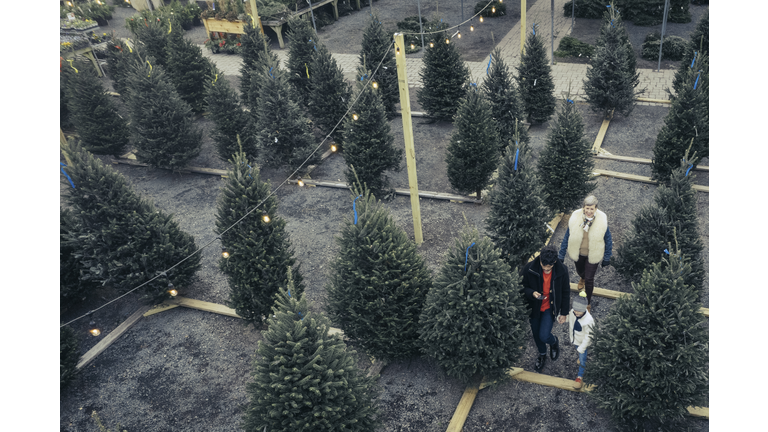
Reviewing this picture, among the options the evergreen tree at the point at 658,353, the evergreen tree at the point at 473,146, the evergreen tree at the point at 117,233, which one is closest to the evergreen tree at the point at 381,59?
the evergreen tree at the point at 473,146

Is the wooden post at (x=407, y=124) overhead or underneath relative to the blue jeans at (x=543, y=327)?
overhead


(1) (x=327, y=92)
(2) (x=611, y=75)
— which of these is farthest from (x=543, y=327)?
(1) (x=327, y=92)

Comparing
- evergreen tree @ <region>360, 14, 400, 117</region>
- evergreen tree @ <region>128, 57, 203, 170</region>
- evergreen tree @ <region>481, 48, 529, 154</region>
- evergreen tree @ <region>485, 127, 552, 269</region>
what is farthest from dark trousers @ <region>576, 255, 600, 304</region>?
evergreen tree @ <region>128, 57, 203, 170</region>

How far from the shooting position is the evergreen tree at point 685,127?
9.92 m

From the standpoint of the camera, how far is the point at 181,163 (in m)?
13.3

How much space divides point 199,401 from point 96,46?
19.6 metres

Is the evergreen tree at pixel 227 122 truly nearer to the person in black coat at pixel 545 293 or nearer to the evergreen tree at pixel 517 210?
the evergreen tree at pixel 517 210

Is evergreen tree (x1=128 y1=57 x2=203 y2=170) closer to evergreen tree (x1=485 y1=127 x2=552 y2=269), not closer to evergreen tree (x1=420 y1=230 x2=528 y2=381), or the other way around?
evergreen tree (x1=485 y1=127 x2=552 y2=269)

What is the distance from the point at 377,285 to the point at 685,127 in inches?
296

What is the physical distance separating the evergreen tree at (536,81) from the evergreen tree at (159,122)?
903cm

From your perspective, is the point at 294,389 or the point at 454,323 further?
the point at 454,323

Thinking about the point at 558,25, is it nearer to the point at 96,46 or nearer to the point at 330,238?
the point at 330,238

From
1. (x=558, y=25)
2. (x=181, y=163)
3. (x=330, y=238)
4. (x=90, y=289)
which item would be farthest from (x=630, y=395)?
(x=558, y=25)

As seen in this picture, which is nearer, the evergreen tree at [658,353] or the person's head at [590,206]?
the evergreen tree at [658,353]
